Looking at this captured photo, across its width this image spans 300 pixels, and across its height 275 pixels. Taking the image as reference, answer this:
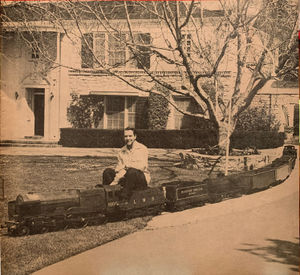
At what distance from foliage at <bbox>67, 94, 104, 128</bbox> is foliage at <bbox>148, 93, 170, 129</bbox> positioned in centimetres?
50

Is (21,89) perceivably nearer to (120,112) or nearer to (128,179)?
(120,112)

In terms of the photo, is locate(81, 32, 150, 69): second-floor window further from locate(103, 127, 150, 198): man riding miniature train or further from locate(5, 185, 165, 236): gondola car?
locate(5, 185, 165, 236): gondola car

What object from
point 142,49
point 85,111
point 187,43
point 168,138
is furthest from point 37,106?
point 187,43

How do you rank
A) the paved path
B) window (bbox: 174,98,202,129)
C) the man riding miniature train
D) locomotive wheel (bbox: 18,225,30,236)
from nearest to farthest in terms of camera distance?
locomotive wheel (bbox: 18,225,30,236), the paved path, the man riding miniature train, window (bbox: 174,98,202,129)

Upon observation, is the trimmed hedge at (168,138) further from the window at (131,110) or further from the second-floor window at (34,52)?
the second-floor window at (34,52)

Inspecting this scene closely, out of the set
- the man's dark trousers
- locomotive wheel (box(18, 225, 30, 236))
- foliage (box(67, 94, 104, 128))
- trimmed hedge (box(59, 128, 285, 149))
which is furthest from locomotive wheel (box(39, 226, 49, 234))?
foliage (box(67, 94, 104, 128))

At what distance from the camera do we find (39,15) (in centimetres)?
425

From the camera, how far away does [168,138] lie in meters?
4.38

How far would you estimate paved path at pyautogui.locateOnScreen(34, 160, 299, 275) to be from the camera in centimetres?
420

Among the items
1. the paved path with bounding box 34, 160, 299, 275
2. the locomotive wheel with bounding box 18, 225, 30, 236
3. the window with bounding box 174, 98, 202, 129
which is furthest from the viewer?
the window with bounding box 174, 98, 202, 129

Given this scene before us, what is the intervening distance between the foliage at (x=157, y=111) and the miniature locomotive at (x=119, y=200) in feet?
2.06

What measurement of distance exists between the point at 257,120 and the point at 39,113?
7.23ft

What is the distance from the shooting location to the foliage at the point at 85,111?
433 centimetres

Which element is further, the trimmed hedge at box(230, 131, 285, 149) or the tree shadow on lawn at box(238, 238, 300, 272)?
the trimmed hedge at box(230, 131, 285, 149)
